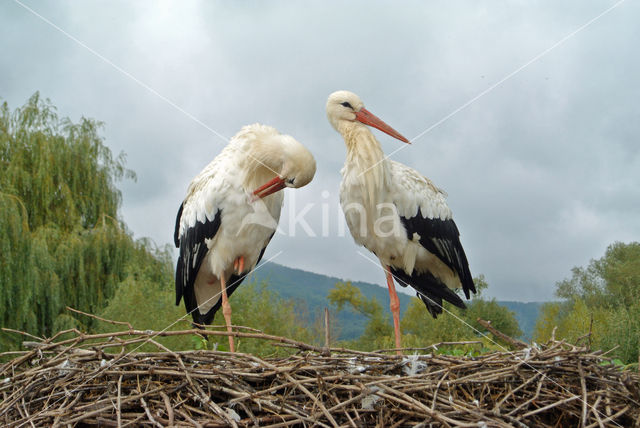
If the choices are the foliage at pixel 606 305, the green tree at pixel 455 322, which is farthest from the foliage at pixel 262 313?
the foliage at pixel 606 305

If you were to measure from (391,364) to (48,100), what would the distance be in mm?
10253

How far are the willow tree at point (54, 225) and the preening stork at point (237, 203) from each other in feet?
16.6

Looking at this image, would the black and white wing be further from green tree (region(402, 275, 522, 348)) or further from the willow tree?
green tree (region(402, 275, 522, 348))

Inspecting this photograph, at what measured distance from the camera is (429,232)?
12.8 feet

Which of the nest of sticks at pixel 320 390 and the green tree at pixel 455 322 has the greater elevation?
the green tree at pixel 455 322

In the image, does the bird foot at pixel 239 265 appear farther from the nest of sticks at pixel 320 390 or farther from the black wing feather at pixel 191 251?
the nest of sticks at pixel 320 390

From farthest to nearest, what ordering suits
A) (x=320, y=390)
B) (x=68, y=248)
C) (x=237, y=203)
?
(x=68, y=248), (x=237, y=203), (x=320, y=390)

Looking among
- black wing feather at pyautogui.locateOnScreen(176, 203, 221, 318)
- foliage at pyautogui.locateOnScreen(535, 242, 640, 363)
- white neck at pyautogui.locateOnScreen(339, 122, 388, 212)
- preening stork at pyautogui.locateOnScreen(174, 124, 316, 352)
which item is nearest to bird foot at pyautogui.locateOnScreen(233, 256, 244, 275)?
preening stork at pyautogui.locateOnScreen(174, 124, 316, 352)

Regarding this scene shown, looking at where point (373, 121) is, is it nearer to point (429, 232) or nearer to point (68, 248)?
point (429, 232)

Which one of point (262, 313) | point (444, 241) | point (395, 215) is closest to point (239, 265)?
point (395, 215)

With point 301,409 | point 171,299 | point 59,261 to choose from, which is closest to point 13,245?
point 59,261

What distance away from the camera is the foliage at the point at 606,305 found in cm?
839

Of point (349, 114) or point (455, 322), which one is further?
point (455, 322)

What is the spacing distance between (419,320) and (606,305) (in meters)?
5.30
